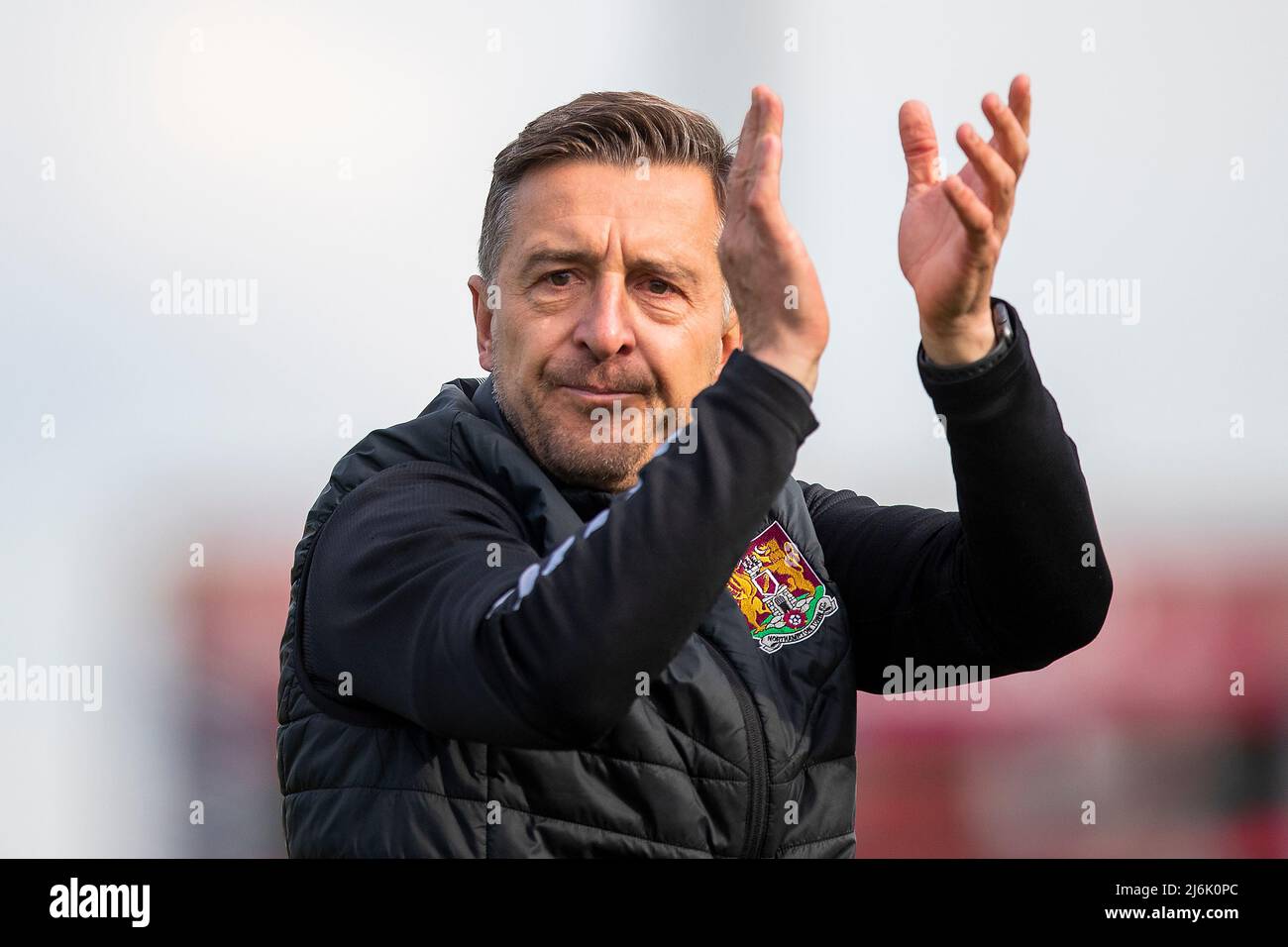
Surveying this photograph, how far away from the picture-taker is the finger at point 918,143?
2.16 meters

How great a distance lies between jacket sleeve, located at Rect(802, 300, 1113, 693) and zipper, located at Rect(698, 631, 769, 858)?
0.42 metres

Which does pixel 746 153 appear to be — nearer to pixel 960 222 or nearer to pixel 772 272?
pixel 772 272

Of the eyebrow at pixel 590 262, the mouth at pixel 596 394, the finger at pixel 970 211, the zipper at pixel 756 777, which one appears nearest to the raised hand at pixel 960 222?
the finger at pixel 970 211

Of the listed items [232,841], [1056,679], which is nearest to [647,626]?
[232,841]

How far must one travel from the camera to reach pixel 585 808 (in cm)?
193

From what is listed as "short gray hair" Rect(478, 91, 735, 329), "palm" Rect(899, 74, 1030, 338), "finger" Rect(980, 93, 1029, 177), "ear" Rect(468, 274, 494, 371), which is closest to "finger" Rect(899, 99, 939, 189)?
"palm" Rect(899, 74, 1030, 338)

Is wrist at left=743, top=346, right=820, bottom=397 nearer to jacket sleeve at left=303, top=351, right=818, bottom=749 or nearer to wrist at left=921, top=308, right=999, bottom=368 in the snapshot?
jacket sleeve at left=303, top=351, right=818, bottom=749

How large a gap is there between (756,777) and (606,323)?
68cm

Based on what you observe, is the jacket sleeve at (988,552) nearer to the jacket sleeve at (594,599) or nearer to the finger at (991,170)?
the finger at (991,170)

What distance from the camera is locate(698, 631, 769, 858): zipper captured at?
201 centimetres

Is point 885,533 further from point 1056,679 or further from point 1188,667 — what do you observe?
point 1188,667

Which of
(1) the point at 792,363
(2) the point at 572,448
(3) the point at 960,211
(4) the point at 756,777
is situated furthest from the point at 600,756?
(3) the point at 960,211

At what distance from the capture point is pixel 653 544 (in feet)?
5.44

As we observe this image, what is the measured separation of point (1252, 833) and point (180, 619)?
408cm
